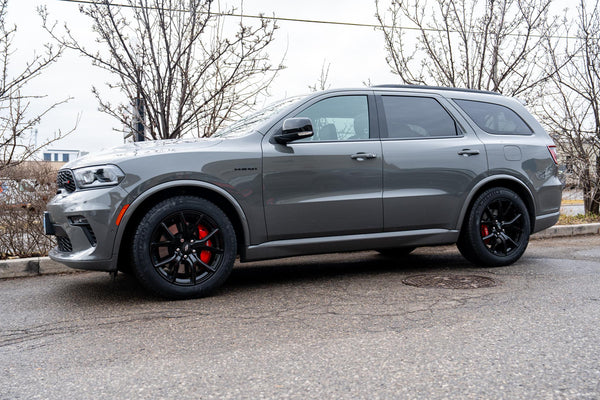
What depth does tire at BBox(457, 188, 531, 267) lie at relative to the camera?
→ 5.76 metres

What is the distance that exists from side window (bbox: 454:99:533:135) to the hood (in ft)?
9.10

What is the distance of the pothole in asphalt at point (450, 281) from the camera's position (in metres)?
4.95

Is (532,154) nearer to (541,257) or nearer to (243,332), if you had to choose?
(541,257)

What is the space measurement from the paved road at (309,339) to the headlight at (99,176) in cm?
96

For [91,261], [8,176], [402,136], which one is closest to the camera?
[91,261]

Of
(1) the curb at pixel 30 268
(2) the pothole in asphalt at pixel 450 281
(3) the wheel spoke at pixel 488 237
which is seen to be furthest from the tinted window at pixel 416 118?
(1) the curb at pixel 30 268

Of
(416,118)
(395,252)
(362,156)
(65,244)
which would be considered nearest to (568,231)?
(395,252)

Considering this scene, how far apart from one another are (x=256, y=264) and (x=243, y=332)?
2911 mm

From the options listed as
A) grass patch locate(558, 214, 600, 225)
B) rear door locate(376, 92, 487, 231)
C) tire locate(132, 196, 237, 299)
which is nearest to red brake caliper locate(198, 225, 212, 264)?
tire locate(132, 196, 237, 299)

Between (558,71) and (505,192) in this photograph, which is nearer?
(505,192)

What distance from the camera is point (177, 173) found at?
4.54 metres

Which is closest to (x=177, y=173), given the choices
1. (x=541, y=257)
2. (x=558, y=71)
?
(x=541, y=257)

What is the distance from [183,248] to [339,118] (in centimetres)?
192

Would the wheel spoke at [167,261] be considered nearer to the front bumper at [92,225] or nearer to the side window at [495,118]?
the front bumper at [92,225]
